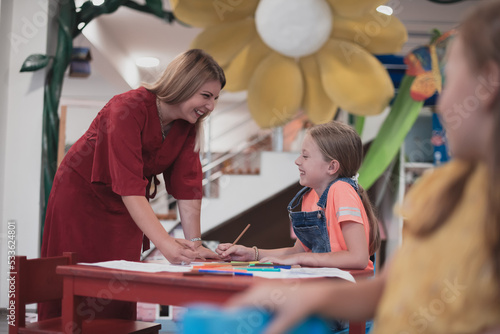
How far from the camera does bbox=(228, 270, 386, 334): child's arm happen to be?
461 millimetres

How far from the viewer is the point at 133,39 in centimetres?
522

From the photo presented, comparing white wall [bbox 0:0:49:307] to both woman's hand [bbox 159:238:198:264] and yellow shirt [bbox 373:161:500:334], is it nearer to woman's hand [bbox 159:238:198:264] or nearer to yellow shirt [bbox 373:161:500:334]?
woman's hand [bbox 159:238:198:264]

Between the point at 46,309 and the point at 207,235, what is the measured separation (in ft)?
9.23

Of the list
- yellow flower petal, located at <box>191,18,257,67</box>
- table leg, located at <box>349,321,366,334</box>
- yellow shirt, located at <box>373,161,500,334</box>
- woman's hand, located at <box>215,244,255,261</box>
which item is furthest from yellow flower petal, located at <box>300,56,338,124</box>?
yellow shirt, located at <box>373,161,500,334</box>

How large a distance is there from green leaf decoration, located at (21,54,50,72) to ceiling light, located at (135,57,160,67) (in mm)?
2765

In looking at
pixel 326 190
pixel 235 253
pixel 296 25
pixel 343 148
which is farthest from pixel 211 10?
pixel 235 253

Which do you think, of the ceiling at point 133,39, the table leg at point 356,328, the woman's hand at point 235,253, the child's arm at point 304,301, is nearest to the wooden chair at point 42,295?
the woman's hand at point 235,253

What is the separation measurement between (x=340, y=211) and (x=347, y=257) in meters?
0.12

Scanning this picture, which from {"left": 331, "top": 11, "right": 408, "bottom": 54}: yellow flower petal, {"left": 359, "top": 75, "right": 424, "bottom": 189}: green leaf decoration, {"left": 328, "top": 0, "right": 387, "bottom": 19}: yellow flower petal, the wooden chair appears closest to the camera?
the wooden chair

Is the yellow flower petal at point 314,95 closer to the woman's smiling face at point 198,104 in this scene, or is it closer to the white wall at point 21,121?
the woman's smiling face at point 198,104

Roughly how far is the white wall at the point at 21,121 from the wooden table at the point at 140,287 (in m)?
2.24

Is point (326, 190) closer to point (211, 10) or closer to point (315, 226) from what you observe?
point (315, 226)

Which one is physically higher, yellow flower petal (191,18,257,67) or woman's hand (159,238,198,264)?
yellow flower petal (191,18,257,67)

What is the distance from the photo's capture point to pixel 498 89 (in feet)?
1.68
